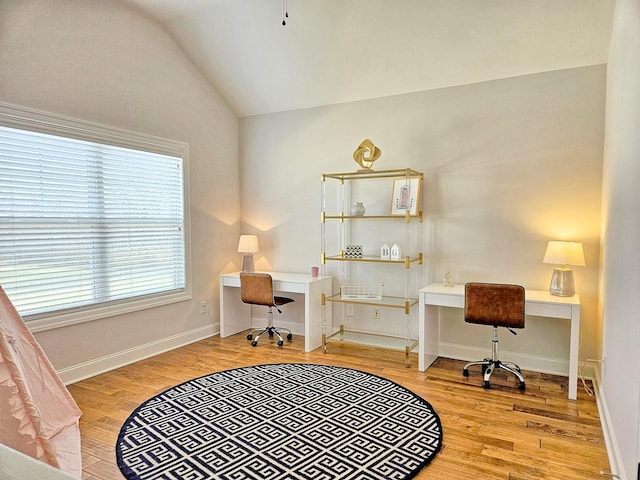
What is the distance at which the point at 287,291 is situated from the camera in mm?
4699

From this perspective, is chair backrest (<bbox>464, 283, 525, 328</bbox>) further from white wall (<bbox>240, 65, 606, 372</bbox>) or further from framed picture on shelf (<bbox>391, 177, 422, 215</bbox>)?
framed picture on shelf (<bbox>391, 177, 422, 215</bbox>)

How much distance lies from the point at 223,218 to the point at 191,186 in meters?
0.64

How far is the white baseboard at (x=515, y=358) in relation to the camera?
3.85 meters

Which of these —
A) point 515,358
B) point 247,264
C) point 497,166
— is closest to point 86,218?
point 247,264

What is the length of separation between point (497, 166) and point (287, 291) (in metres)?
2.43

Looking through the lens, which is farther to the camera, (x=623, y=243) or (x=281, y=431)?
(x=281, y=431)

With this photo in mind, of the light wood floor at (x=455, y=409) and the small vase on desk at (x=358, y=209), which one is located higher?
the small vase on desk at (x=358, y=209)

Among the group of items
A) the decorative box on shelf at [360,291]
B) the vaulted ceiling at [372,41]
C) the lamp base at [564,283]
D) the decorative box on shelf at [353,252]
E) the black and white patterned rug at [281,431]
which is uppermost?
the vaulted ceiling at [372,41]

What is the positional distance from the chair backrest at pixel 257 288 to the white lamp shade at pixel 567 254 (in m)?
2.59

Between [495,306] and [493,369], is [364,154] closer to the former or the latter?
[495,306]

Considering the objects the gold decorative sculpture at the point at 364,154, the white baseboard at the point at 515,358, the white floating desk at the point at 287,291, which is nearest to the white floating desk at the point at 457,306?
the white baseboard at the point at 515,358

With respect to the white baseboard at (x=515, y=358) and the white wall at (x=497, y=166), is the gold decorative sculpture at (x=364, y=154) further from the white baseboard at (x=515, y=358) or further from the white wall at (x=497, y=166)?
the white baseboard at (x=515, y=358)

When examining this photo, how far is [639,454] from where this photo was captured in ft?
5.86

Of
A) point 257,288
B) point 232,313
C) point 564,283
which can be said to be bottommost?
point 232,313
